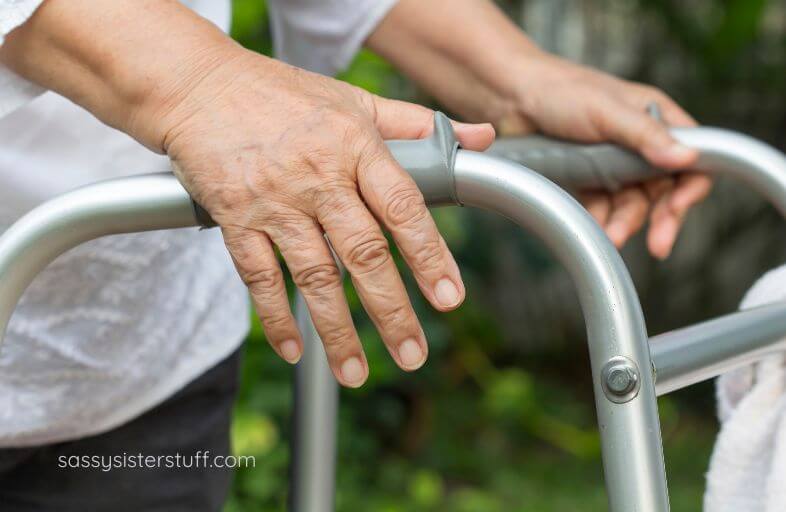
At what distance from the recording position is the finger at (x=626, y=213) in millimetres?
983

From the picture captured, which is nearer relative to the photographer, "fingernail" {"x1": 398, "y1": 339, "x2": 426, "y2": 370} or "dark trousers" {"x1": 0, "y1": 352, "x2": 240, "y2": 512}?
"fingernail" {"x1": 398, "y1": 339, "x2": 426, "y2": 370}

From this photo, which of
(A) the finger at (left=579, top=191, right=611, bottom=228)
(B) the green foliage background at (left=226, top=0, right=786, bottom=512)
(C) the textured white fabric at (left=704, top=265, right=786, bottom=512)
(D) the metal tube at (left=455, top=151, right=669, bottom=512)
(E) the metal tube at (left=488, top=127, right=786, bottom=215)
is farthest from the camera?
(B) the green foliage background at (left=226, top=0, right=786, bottom=512)

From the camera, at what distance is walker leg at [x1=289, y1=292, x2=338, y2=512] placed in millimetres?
909

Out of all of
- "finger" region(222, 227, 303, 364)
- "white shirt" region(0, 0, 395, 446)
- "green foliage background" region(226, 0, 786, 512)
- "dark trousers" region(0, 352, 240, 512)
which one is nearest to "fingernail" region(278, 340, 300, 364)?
"finger" region(222, 227, 303, 364)

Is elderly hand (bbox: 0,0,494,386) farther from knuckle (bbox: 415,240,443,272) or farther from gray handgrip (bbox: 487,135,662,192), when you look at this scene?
gray handgrip (bbox: 487,135,662,192)

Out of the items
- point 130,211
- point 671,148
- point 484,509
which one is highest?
point 671,148

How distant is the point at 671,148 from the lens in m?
0.91

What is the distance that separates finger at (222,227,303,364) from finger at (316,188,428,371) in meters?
0.04

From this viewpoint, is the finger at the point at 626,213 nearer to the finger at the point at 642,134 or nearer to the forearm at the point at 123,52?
the finger at the point at 642,134

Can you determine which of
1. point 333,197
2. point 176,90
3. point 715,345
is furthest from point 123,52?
point 715,345

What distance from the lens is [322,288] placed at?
59 centimetres

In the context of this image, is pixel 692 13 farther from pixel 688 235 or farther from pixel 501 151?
pixel 501 151

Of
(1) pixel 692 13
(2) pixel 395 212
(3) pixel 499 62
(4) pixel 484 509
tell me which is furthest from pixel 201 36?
(1) pixel 692 13

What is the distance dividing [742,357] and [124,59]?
0.43 metres
